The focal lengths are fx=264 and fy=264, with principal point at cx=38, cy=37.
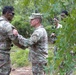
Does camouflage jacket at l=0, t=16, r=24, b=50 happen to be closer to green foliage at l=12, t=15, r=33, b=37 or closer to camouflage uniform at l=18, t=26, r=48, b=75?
camouflage uniform at l=18, t=26, r=48, b=75

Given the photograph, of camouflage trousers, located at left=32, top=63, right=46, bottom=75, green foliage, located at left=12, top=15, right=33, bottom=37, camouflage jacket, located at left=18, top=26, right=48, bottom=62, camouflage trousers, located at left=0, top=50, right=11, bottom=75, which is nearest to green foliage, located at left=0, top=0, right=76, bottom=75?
camouflage trousers, located at left=0, top=50, right=11, bottom=75

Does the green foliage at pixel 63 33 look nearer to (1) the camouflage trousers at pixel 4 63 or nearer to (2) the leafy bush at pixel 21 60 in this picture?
(1) the camouflage trousers at pixel 4 63

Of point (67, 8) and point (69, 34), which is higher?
point (67, 8)

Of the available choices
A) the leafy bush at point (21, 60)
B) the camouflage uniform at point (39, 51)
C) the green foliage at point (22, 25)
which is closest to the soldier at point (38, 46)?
the camouflage uniform at point (39, 51)

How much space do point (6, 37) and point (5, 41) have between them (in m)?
0.08

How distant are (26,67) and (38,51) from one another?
3.55 meters

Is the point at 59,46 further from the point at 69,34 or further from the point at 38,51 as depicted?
the point at 38,51

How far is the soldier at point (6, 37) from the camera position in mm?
3625

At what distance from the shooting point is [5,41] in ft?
12.3

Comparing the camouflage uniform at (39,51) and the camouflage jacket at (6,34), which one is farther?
the camouflage uniform at (39,51)

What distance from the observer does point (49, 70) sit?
1.55m

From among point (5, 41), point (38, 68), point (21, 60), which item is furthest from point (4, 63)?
point (21, 60)

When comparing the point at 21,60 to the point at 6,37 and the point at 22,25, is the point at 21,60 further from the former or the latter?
the point at 22,25

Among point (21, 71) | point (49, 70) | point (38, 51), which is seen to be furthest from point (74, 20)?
point (21, 71)
